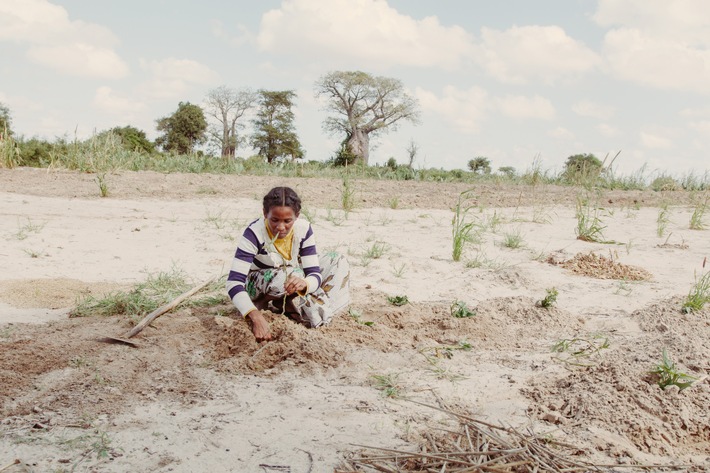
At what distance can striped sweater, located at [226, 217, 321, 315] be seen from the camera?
352cm

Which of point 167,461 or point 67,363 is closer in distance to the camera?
point 167,461

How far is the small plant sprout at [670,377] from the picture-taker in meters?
2.87

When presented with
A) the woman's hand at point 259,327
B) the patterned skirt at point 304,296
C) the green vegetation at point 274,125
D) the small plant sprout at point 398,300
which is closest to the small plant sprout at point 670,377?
the small plant sprout at point 398,300

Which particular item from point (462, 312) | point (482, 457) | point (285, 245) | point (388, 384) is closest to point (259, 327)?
point (285, 245)

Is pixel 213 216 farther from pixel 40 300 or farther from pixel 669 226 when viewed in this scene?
pixel 669 226

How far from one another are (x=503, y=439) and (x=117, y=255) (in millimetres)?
4336

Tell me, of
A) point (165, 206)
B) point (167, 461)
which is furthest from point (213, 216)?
point (167, 461)

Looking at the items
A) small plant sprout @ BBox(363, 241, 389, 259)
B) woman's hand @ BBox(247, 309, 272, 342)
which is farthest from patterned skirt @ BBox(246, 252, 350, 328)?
small plant sprout @ BBox(363, 241, 389, 259)

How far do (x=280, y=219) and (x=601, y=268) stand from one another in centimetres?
324

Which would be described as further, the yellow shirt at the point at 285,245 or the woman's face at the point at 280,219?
the yellow shirt at the point at 285,245

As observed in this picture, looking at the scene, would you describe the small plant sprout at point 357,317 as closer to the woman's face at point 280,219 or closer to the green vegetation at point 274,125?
the woman's face at point 280,219

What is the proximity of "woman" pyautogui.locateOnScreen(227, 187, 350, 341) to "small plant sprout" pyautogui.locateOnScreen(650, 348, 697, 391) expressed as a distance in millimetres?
1838

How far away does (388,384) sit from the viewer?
300cm

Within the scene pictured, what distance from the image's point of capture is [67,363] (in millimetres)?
3096
